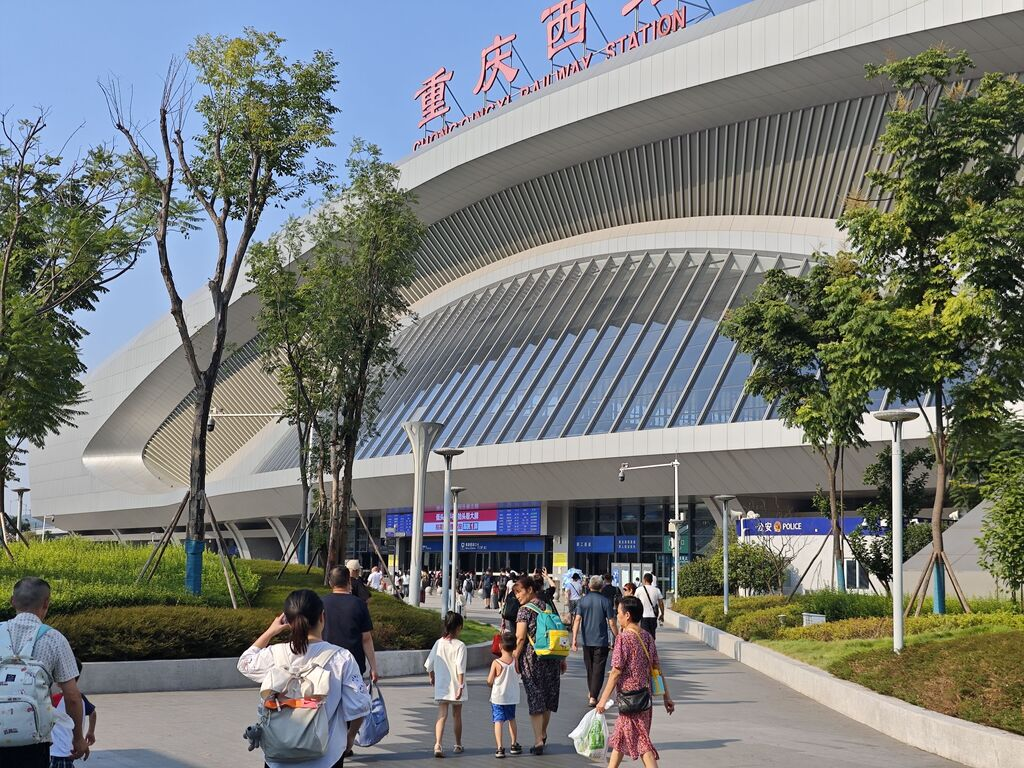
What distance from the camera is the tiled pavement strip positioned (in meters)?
10.4

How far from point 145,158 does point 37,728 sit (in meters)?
17.7

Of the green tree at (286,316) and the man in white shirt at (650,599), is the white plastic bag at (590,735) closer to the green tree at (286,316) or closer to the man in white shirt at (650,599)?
the man in white shirt at (650,599)

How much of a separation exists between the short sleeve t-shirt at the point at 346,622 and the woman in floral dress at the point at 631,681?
2.14 m

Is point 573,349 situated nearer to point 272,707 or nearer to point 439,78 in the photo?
point 439,78

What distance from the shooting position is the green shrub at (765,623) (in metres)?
23.1

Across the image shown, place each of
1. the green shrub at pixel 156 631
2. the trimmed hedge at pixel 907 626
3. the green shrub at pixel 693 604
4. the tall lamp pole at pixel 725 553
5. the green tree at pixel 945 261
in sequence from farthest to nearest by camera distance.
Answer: the green shrub at pixel 693 604 → the tall lamp pole at pixel 725 553 → the green tree at pixel 945 261 → the trimmed hedge at pixel 907 626 → the green shrub at pixel 156 631

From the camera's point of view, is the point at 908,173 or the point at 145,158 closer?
the point at 908,173

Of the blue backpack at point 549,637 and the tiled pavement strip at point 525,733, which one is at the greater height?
the blue backpack at point 549,637

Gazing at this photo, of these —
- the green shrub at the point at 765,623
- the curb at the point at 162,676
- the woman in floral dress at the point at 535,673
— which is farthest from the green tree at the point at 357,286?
the woman in floral dress at the point at 535,673

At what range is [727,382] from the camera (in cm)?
3788

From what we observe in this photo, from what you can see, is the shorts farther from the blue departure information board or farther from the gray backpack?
the blue departure information board

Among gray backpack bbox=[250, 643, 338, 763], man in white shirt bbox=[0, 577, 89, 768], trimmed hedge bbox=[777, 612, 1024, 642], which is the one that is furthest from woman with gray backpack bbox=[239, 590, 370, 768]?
trimmed hedge bbox=[777, 612, 1024, 642]

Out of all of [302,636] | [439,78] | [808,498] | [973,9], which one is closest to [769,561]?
[808,498]

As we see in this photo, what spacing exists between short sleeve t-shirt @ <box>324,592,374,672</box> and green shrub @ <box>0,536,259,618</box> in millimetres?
7402
